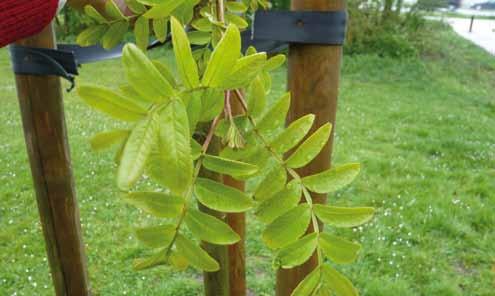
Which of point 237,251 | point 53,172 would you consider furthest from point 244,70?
point 53,172

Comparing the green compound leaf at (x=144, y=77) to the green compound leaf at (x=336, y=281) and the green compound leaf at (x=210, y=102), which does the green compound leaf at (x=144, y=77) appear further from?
the green compound leaf at (x=336, y=281)

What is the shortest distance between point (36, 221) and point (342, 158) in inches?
92.8

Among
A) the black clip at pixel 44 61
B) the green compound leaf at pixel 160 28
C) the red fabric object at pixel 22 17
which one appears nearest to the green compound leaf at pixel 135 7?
the green compound leaf at pixel 160 28

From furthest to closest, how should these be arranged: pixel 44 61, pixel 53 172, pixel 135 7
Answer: pixel 53 172 < pixel 44 61 < pixel 135 7

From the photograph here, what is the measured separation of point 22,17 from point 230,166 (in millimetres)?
190

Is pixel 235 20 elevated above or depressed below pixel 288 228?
above

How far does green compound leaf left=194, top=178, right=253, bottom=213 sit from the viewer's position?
384 millimetres

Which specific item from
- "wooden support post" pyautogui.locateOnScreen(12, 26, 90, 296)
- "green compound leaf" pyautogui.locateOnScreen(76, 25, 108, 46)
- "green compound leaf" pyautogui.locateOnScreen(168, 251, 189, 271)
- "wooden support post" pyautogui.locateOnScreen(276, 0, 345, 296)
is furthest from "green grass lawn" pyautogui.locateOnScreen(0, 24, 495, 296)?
"green compound leaf" pyautogui.locateOnScreen(168, 251, 189, 271)

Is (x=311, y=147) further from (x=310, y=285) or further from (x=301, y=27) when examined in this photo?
(x=301, y=27)

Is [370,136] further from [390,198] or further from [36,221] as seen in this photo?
[36,221]

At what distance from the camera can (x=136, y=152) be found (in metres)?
0.27

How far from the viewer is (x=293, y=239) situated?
0.42m

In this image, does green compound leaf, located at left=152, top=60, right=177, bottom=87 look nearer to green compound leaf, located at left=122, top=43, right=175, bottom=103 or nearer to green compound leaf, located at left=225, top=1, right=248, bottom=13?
green compound leaf, located at left=122, top=43, right=175, bottom=103

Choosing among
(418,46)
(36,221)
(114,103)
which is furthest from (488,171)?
(418,46)
